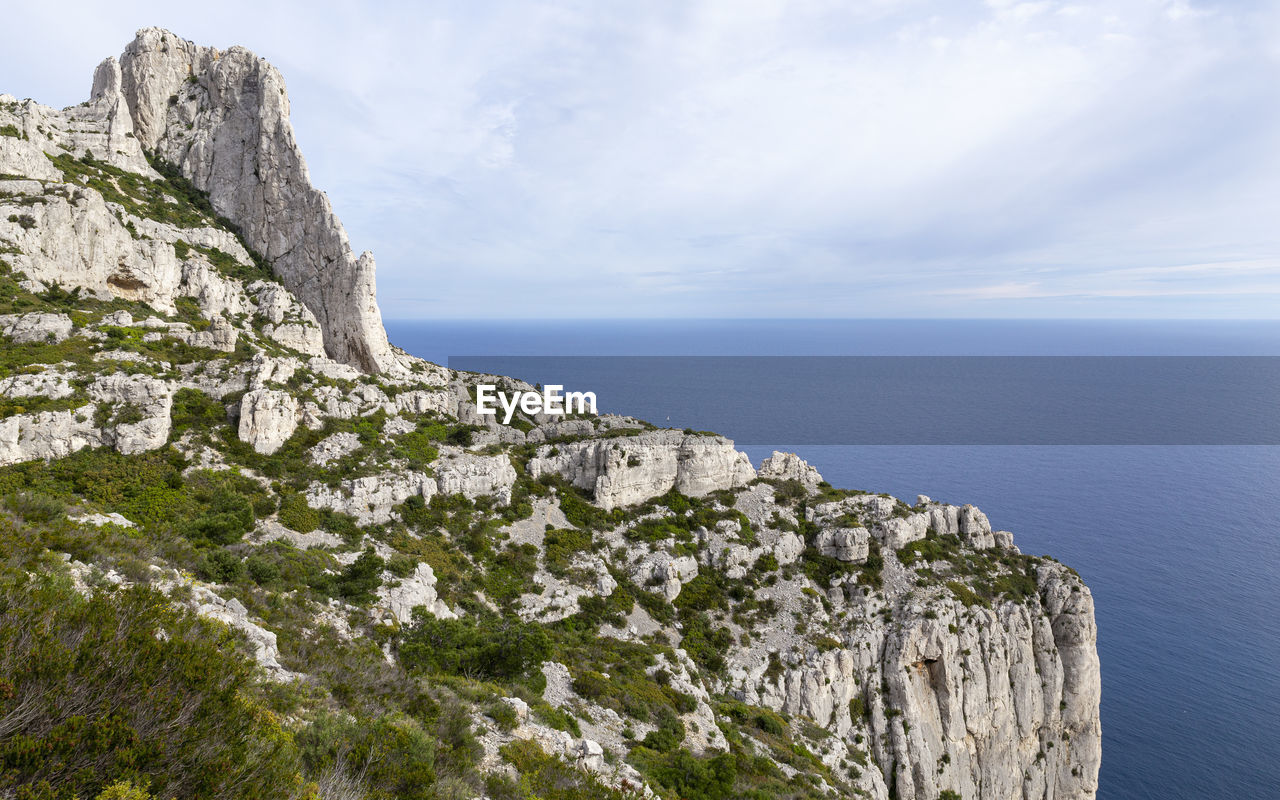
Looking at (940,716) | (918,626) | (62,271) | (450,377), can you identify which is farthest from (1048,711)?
(62,271)

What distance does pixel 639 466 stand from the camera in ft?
151

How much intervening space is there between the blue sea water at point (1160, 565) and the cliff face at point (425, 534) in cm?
1554

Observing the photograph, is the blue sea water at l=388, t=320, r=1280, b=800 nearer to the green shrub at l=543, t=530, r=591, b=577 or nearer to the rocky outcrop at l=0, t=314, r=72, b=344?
the green shrub at l=543, t=530, r=591, b=577

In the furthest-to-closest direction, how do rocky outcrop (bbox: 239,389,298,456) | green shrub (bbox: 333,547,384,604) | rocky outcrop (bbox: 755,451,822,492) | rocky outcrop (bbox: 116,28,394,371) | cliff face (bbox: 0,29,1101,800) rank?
1. rocky outcrop (bbox: 116,28,394,371)
2. rocky outcrop (bbox: 755,451,822,492)
3. rocky outcrop (bbox: 239,389,298,456)
4. green shrub (bbox: 333,547,384,604)
5. cliff face (bbox: 0,29,1101,800)

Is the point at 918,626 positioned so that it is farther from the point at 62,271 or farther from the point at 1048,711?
the point at 62,271

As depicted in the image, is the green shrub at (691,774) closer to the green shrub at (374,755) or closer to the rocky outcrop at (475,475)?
the green shrub at (374,755)

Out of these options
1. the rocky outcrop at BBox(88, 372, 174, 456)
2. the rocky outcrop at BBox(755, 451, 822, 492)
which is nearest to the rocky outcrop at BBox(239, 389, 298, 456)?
the rocky outcrop at BBox(88, 372, 174, 456)

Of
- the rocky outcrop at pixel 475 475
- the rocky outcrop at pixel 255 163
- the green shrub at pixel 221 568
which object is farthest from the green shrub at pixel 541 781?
the rocky outcrop at pixel 255 163

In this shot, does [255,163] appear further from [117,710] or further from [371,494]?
[117,710]

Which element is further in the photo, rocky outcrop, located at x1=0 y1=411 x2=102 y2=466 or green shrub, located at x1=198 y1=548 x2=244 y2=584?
rocky outcrop, located at x1=0 y1=411 x2=102 y2=466

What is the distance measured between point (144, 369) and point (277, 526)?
1566 cm

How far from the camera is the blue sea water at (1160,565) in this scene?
46656 mm

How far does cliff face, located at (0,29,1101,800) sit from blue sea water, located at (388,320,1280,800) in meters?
15.5

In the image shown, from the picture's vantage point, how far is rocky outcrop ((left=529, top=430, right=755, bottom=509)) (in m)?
45.2
